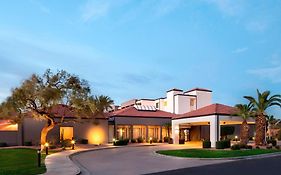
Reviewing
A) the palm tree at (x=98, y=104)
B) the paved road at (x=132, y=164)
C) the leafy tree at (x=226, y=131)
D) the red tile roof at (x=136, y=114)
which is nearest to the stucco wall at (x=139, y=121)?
the red tile roof at (x=136, y=114)

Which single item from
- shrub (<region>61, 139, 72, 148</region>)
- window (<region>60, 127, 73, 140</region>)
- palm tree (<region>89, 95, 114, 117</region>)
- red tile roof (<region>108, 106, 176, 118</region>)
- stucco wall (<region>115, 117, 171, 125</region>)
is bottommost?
shrub (<region>61, 139, 72, 148</region>)

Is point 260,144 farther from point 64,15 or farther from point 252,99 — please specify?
point 64,15

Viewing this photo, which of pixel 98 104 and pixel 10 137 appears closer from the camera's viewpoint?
pixel 98 104

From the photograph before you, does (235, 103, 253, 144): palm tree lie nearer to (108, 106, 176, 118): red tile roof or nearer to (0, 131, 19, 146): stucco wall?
(108, 106, 176, 118): red tile roof

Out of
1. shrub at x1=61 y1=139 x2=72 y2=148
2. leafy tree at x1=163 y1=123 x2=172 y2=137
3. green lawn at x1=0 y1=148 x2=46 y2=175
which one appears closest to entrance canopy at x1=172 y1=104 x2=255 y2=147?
leafy tree at x1=163 y1=123 x2=172 y2=137

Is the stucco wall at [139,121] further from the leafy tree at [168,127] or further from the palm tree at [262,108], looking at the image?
the palm tree at [262,108]

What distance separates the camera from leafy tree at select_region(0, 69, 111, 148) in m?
28.9

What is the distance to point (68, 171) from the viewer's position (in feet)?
50.9

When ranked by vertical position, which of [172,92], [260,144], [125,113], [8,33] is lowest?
[260,144]

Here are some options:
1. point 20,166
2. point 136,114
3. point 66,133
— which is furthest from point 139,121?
point 20,166

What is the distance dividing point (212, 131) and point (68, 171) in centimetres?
2265

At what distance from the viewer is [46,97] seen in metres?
28.9

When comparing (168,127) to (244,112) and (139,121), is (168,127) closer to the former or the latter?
(139,121)

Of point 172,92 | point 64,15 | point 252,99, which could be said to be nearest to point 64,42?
point 64,15
